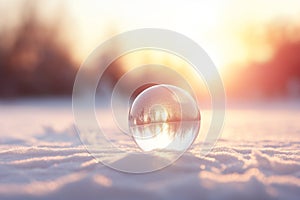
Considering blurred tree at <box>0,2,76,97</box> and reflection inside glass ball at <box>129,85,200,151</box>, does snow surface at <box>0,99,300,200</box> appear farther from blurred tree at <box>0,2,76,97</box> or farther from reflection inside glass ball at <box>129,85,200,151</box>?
blurred tree at <box>0,2,76,97</box>

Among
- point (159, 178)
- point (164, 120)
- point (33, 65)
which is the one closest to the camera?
point (159, 178)

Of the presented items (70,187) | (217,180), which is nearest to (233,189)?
(217,180)

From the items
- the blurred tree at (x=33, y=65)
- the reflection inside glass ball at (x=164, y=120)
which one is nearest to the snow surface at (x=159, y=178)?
the reflection inside glass ball at (x=164, y=120)

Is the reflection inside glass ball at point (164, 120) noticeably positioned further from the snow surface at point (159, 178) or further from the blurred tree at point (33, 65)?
the blurred tree at point (33, 65)

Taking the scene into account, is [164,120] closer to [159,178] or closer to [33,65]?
[159,178]

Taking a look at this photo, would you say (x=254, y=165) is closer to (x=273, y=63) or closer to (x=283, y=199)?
(x=283, y=199)

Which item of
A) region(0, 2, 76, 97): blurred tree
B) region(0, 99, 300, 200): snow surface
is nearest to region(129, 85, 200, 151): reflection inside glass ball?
region(0, 99, 300, 200): snow surface

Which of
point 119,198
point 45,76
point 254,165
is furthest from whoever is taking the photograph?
point 45,76

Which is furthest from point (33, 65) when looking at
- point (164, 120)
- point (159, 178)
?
point (159, 178)
